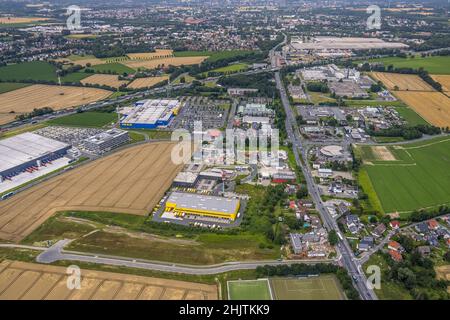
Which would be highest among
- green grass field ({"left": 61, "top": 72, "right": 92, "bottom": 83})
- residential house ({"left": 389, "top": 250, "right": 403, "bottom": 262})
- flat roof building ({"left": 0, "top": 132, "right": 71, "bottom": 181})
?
green grass field ({"left": 61, "top": 72, "right": 92, "bottom": 83})

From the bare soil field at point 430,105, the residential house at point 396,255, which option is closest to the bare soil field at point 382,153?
the bare soil field at point 430,105

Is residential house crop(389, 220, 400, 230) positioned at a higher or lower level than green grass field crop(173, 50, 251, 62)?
lower

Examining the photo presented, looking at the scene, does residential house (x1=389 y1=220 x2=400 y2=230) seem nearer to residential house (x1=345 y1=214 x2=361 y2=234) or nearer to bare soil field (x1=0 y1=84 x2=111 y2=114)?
residential house (x1=345 y1=214 x2=361 y2=234)

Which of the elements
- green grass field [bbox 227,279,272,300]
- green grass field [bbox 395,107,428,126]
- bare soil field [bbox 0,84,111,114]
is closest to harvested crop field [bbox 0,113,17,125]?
bare soil field [bbox 0,84,111,114]

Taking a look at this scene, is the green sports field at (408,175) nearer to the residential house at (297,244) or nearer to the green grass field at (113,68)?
the residential house at (297,244)

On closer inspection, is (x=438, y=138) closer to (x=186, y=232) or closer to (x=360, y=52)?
(x=186, y=232)

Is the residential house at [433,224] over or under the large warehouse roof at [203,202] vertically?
under
